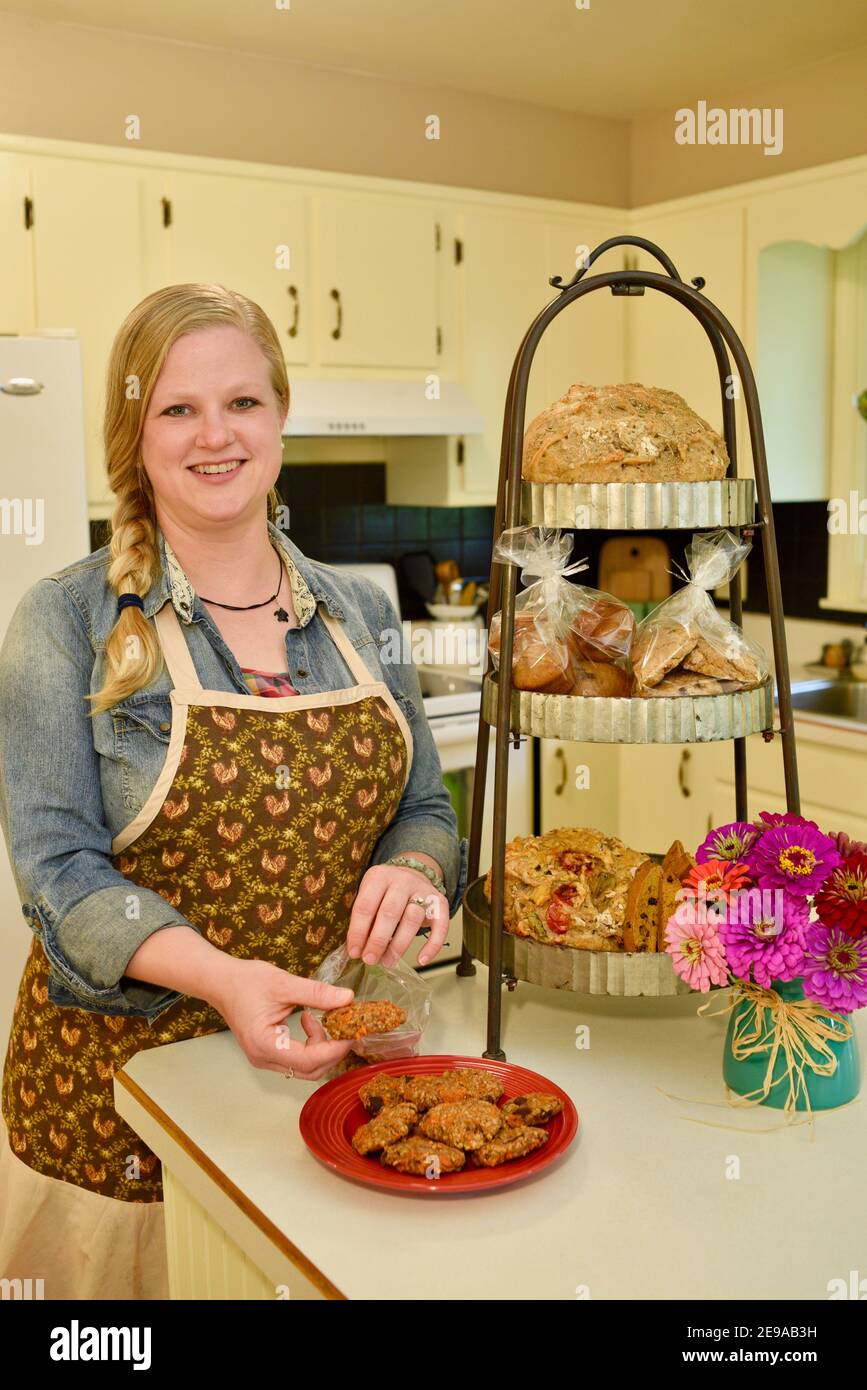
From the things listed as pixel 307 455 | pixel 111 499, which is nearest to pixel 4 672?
pixel 111 499

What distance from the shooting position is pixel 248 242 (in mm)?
3219

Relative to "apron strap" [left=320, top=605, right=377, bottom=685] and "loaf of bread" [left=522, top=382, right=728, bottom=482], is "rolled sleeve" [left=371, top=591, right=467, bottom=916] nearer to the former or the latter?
"apron strap" [left=320, top=605, right=377, bottom=685]

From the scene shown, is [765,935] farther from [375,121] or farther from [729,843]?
[375,121]

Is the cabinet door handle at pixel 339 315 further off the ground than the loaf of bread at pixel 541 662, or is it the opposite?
the cabinet door handle at pixel 339 315

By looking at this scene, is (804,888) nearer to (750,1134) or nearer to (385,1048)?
(750,1134)

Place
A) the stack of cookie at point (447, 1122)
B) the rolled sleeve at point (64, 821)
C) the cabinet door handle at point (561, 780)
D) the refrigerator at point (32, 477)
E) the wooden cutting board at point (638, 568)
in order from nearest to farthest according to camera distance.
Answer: the stack of cookie at point (447, 1122) → the rolled sleeve at point (64, 821) → the refrigerator at point (32, 477) → the cabinet door handle at point (561, 780) → the wooden cutting board at point (638, 568)

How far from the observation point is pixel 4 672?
136cm

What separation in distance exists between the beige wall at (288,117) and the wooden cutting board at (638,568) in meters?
Answer: 1.12

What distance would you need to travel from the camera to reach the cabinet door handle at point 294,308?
331 centimetres

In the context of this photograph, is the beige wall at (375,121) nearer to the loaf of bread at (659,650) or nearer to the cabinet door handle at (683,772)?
the cabinet door handle at (683,772)

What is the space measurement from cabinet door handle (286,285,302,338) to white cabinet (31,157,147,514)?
397mm

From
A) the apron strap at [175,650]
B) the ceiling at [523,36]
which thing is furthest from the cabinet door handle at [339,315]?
the apron strap at [175,650]

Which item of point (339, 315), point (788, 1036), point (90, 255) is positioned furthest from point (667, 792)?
point (788, 1036)

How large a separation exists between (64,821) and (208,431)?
455 mm
